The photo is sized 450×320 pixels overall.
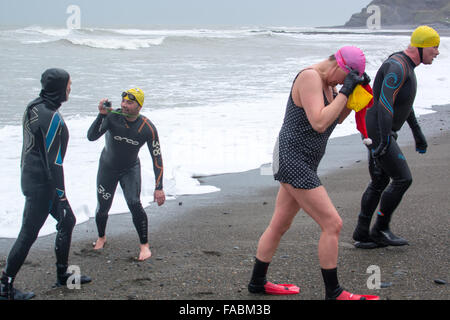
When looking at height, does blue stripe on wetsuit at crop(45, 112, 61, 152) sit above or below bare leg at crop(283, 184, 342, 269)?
above

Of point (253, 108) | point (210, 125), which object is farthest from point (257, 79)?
point (210, 125)

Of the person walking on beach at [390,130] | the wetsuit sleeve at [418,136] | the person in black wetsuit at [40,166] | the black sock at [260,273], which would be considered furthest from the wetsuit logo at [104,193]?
the wetsuit sleeve at [418,136]

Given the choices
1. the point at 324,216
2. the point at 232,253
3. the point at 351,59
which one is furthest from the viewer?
the point at 232,253

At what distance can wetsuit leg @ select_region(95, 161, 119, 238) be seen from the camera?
517cm

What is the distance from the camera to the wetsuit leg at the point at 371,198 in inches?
192

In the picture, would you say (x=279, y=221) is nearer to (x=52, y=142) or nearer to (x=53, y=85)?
(x=52, y=142)

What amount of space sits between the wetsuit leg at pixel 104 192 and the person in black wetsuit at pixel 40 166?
1.13 metres

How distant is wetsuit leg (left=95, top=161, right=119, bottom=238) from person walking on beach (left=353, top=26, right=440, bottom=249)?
2443 mm

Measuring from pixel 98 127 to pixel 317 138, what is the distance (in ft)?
7.67

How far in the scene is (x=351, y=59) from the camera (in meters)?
3.34

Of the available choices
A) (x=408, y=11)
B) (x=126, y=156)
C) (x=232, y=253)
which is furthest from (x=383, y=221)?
(x=408, y=11)

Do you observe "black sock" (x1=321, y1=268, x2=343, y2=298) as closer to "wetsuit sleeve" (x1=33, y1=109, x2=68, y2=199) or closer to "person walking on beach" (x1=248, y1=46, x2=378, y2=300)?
"person walking on beach" (x1=248, y1=46, x2=378, y2=300)

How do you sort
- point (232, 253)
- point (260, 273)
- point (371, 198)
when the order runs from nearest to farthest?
point (260, 273)
point (232, 253)
point (371, 198)

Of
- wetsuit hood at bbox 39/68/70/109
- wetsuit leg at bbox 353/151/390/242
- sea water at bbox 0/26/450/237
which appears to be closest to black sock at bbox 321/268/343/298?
wetsuit leg at bbox 353/151/390/242
